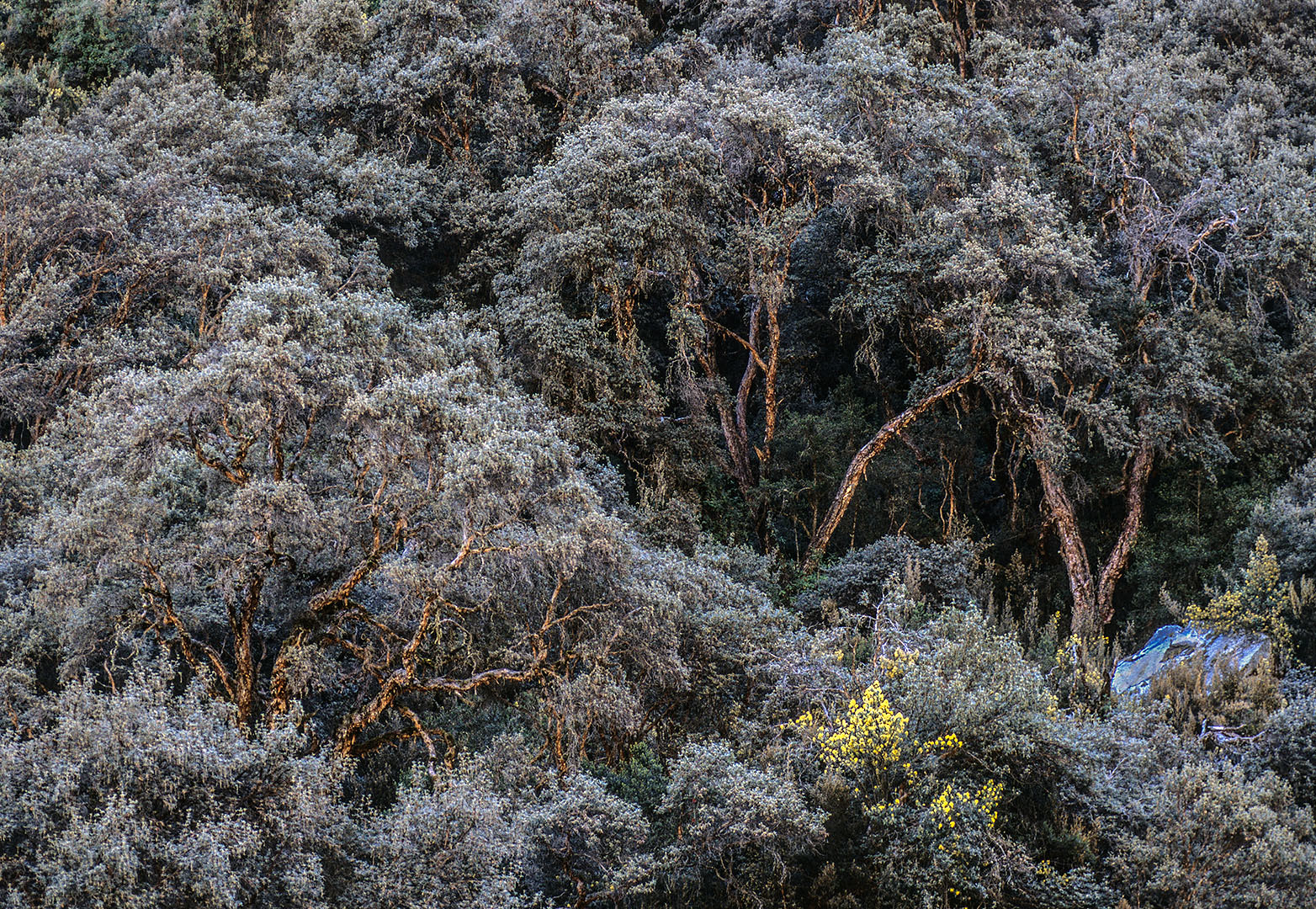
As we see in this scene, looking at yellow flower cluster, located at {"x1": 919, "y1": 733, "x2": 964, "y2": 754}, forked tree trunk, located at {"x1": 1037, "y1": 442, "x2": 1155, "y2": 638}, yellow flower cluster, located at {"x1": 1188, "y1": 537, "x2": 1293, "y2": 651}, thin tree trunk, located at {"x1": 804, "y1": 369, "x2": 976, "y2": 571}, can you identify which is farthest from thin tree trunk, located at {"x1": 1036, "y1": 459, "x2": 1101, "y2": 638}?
yellow flower cluster, located at {"x1": 919, "y1": 733, "x2": 964, "y2": 754}

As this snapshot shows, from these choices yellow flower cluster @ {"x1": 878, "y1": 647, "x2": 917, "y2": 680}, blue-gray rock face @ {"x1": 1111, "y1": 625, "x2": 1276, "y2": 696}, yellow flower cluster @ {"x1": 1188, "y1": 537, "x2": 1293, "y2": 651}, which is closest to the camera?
yellow flower cluster @ {"x1": 878, "y1": 647, "x2": 917, "y2": 680}

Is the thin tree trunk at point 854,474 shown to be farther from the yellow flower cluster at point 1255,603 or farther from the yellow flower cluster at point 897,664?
the yellow flower cluster at point 897,664

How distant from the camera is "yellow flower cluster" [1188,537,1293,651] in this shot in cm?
1447

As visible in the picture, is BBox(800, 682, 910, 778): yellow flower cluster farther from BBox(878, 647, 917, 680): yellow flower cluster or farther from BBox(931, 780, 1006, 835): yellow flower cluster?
→ BBox(878, 647, 917, 680): yellow flower cluster

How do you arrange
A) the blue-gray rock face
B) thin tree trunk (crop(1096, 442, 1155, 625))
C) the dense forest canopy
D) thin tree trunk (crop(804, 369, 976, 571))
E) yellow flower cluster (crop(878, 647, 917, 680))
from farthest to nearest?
1. thin tree trunk (crop(804, 369, 976, 571))
2. thin tree trunk (crop(1096, 442, 1155, 625))
3. the blue-gray rock face
4. yellow flower cluster (crop(878, 647, 917, 680))
5. the dense forest canopy

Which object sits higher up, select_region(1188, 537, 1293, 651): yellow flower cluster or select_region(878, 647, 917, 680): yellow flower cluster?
select_region(878, 647, 917, 680): yellow flower cluster

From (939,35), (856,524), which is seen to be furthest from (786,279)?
(939,35)

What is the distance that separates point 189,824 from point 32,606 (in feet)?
14.9

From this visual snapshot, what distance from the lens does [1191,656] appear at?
14.2m

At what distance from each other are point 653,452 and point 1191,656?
8.58 meters

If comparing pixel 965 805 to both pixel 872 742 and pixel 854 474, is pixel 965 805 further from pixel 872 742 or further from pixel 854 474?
pixel 854 474

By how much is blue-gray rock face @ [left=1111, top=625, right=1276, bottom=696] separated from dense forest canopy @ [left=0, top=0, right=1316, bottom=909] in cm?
25

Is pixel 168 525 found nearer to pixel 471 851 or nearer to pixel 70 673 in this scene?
pixel 70 673

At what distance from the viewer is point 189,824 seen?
8.26m
